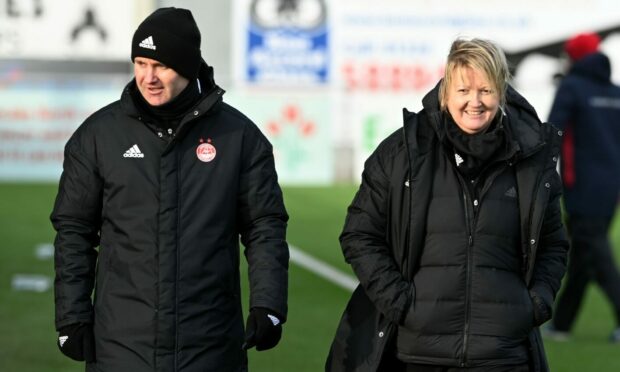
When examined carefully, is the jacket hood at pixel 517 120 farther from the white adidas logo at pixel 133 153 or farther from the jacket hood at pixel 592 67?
the jacket hood at pixel 592 67

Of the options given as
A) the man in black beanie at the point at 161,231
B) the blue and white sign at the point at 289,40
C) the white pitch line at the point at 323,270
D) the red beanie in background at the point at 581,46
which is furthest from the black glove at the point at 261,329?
the blue and white sign at the point at 289,40

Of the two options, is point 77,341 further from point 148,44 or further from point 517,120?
point 517,120

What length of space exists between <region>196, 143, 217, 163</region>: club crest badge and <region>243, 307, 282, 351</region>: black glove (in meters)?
0.51

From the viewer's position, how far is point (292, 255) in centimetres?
1482

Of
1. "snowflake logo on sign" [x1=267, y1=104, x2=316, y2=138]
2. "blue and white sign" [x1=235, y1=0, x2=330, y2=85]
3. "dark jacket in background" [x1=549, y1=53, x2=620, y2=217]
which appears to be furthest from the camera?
"blue and white sign" [x1=235, y1=0, x2=330, y2=85]

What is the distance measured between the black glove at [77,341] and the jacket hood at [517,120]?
4.30 ft

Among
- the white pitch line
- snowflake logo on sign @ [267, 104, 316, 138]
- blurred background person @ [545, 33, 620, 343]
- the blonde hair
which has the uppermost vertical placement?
the blonde hair

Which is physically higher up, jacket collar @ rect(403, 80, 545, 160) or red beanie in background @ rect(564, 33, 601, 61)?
jacket collar @ rect(403, 80, 545, 160)

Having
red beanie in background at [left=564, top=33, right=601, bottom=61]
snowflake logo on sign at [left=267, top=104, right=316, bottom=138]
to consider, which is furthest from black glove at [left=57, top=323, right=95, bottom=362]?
snowflake logo on sign at [left=267, top=104, right=316, bottom=138]

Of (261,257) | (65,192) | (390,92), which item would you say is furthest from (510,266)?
(390,92)

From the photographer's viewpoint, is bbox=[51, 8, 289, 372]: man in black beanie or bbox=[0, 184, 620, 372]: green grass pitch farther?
bbox=[0, 184, 620, 372]: green grass pitch

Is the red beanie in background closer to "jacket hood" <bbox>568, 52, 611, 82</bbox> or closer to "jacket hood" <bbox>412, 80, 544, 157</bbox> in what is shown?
"jacket hood" <bbox>568, 52, 611, 82</bbox>

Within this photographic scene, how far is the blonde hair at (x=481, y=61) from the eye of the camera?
5.31 meters

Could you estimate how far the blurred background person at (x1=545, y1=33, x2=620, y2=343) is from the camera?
33.1 ft
